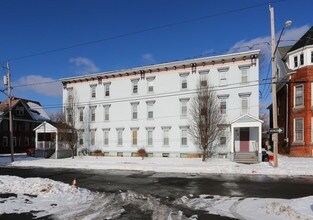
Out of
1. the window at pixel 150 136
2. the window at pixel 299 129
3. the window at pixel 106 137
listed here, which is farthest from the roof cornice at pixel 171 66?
the window at pixel 299 129

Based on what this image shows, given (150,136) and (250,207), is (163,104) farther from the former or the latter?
(250,207)

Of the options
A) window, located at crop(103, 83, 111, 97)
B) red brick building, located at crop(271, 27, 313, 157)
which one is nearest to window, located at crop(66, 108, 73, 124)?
window, located at crop(103, 83, 111, 97)

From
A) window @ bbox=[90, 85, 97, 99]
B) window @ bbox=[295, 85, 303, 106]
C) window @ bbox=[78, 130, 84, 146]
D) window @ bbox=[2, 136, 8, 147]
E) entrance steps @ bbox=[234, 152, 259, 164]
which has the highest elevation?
window @ bbox=[90, 85, 97, 99]

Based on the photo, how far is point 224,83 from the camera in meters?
28.0

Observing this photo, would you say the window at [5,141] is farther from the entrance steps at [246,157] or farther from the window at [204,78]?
the entrance steps at [246,157]

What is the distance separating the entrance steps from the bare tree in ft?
9.64

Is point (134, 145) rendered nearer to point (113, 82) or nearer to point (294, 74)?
point (113, 82)

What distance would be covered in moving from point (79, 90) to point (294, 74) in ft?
85.8

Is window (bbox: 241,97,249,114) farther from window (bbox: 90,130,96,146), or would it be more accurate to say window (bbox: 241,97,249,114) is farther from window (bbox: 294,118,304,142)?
window (bbox: 90,130,96,146)

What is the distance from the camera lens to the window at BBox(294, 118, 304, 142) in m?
26.3

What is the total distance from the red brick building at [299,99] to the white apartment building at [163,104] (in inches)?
156

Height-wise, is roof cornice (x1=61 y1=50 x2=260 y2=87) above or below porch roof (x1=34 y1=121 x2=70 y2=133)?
above

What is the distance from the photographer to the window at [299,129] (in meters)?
26.3

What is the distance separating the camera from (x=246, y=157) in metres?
24.5
